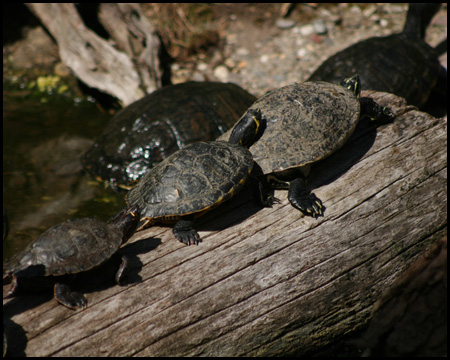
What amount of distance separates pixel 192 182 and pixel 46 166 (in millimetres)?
3373

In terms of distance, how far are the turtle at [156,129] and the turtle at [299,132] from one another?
164cm

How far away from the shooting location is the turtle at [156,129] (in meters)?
5.35

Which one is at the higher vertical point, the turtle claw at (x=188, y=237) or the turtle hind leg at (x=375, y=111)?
the turtle hind leg at (x=375, y=111)

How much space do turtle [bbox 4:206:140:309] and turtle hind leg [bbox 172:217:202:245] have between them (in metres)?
0.46

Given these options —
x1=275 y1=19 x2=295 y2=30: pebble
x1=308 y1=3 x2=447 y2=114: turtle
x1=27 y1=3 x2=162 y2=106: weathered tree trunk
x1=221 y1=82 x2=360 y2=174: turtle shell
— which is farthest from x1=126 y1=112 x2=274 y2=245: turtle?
x1=275 y1=19 x2=295 y2=30: pebble

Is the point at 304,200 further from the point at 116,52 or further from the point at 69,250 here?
the point at 116,52

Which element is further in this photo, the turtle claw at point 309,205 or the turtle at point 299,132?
the turtle at point 299,132

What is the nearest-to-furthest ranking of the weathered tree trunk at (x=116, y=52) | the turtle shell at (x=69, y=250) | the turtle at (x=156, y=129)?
1. the turtle shell at (x=69, y=250)
2. the turtle at (x=156, y=129)
3. the weathered tree trunk at (x=116, y=52)

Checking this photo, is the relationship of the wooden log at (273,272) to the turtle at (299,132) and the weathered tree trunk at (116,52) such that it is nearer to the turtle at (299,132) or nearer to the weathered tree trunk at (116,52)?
the turtle at (299,132)

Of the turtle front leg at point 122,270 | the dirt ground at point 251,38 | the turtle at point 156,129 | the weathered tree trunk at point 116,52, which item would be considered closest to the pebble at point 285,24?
the dirt ground at point 251,38

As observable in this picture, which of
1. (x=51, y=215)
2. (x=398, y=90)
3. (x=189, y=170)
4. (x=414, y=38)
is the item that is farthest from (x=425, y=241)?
(x=414, y=38)

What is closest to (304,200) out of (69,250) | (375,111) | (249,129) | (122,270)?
Result: (249,129)

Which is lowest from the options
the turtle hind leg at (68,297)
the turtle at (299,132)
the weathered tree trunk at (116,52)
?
the turtle hind leg at (68,297)

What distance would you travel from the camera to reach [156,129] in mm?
5398
